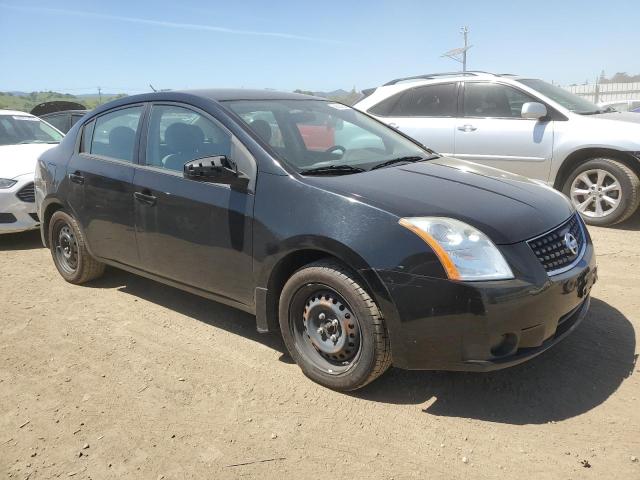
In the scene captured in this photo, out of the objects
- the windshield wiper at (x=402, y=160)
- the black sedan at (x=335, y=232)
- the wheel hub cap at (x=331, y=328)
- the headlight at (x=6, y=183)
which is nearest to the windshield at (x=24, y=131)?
the headlight at (x=6, y=183)

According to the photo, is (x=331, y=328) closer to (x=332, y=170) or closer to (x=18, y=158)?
(x=332, y=170)

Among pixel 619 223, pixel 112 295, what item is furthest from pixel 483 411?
pixel 619 223

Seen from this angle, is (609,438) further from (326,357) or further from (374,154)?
(374,154)

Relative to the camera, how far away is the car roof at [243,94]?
12.6ft

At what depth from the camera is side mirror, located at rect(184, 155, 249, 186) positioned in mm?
3279

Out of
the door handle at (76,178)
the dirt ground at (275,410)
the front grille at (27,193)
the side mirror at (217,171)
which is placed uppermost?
the side mirror at (217,171)

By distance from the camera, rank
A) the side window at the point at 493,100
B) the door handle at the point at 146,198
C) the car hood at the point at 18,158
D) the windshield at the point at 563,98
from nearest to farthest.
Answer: the door handle at the point at 146,198 → the car hood at the point at 18,158 → the windshield at the point at 563,98 → the side window at the point at 493,100

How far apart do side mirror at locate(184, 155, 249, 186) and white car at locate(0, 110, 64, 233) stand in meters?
4.01

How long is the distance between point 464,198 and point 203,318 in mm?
2227

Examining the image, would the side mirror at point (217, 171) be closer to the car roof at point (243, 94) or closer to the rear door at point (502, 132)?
the car roof at point (243, 94)

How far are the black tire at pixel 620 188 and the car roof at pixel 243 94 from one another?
146 inches

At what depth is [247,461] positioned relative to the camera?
8.43 ft

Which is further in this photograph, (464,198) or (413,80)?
(413,80)

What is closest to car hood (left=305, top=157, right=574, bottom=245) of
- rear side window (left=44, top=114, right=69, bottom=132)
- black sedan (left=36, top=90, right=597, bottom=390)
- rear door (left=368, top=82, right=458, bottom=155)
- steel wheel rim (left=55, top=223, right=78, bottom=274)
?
black sedan (left=36, top=90, right=597, bottom=390)
